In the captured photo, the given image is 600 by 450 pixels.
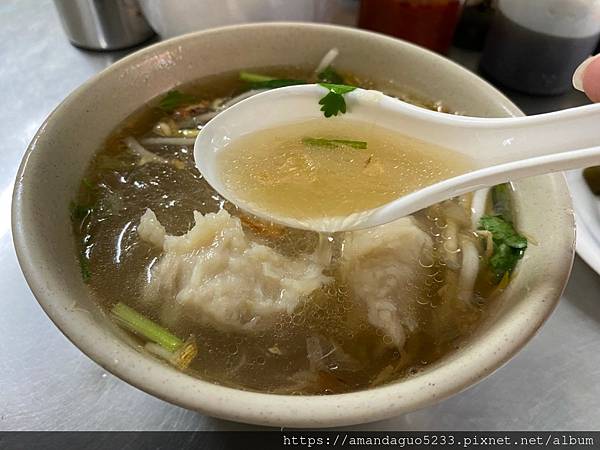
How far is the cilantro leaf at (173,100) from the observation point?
1515 mm

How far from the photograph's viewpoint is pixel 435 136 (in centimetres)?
115

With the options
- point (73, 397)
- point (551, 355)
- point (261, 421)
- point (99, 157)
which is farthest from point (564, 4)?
point (73, 397)

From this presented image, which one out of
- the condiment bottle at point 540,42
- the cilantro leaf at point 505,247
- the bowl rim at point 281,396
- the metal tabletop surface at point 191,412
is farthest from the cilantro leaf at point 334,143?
the condiment bottle at point 540,42

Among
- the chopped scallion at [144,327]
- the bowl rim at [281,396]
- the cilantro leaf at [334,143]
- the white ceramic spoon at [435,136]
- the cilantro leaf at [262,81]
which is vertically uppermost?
the white ceramic spoon at [435,136]

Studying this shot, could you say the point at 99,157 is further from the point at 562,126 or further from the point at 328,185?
the point at 562,126

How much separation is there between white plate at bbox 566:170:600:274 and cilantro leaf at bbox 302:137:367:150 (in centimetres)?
70

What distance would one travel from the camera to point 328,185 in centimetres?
114

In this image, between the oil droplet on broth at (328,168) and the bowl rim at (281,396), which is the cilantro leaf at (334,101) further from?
the bowl rim at (281,396)

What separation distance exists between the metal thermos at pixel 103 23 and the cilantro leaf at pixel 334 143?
3.88 feet

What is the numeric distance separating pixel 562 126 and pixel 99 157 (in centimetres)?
107

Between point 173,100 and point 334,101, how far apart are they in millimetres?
560

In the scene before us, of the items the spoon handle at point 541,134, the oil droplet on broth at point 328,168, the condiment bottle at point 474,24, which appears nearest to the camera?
the spoon handle at point 541,134

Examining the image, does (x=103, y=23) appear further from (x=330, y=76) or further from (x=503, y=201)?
(x=503, y=201)

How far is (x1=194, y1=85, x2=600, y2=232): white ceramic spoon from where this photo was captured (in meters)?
0.96
